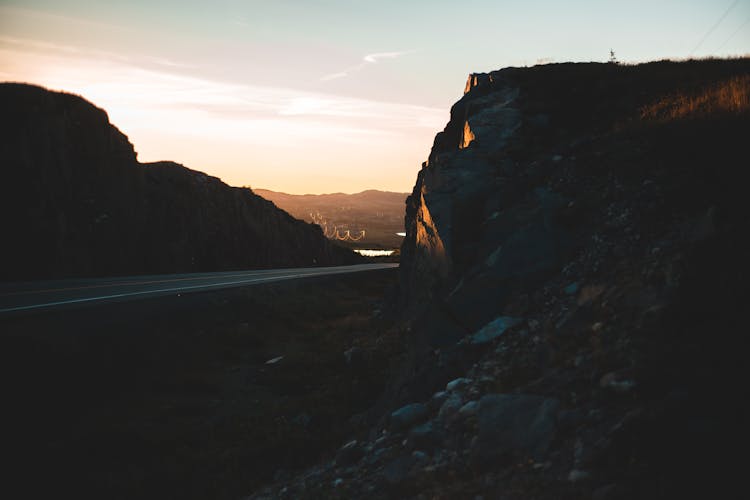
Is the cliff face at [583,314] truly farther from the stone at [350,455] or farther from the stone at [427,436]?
the stone at [350,455]

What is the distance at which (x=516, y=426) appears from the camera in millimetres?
4270

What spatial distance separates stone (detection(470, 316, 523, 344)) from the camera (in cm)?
656

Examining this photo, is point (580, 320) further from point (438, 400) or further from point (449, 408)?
point (438, 400)

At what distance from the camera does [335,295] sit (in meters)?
26.8

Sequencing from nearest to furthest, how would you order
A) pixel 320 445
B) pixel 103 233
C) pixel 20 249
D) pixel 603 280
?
pixel 603 280, pixel 320 445, pixel 20 249, pixel 103 233

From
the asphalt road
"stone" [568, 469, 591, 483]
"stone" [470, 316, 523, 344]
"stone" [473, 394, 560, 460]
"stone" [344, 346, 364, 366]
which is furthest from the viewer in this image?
"stone" [344, 346, 364, 366]

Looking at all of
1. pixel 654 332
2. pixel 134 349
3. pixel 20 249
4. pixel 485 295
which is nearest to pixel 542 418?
pixel 654 332

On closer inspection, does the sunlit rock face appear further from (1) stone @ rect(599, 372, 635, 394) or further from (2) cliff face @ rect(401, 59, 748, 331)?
(1) stone @ rect(599, 372, 635, 394)

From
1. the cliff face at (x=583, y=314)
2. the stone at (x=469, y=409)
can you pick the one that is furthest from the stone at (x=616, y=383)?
the stone at (x=469, y=409)

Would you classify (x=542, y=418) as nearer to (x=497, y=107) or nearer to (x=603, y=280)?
(x=603, y=280)

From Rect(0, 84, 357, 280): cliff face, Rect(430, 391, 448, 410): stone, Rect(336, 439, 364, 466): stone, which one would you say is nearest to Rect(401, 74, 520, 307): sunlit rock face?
Rect(430, 391, 448, 410): stone

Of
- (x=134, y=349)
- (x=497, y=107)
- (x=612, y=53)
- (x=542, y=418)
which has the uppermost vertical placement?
(x=612, y=53)

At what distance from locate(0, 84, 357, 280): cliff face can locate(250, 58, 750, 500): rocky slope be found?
68.1 ft

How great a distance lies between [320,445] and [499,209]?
5.53 metres
